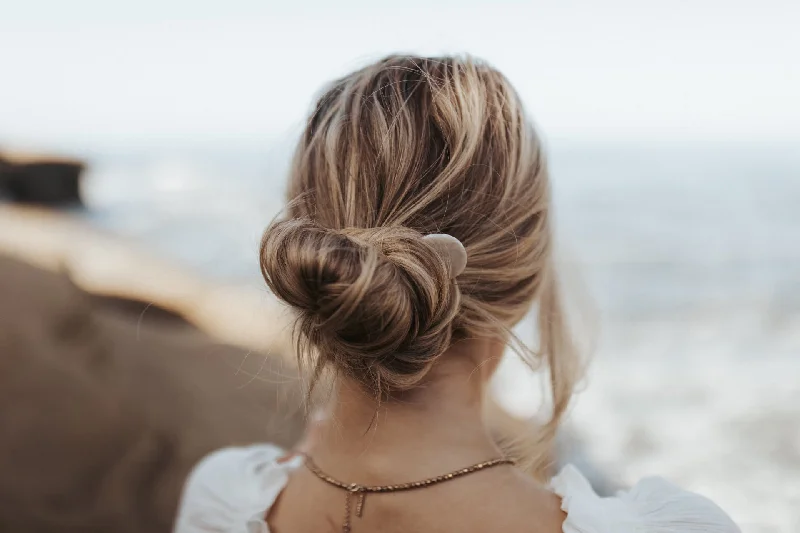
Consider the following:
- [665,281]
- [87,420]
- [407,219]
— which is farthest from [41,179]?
[407,219]

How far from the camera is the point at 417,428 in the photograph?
2.82 feet

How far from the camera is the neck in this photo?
2.80 feet

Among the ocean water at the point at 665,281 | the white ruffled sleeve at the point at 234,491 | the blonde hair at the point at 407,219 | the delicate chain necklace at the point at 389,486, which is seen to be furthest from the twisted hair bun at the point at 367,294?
the white ruffled sleeve at the point at 234,491

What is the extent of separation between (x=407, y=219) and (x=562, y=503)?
0.39 m

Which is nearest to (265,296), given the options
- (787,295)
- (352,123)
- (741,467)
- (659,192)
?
(352,123)

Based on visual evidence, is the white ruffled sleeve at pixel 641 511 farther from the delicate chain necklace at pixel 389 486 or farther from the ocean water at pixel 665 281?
the ocean water at pixel 665 281

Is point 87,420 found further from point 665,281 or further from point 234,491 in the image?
point 665,281

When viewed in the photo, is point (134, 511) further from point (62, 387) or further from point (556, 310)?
point (556, 310)

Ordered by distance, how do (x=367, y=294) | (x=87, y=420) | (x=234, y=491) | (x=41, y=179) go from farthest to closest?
(x=41, y=179), (x=87, y=420), (x=234, y=491), (x=367, y=294)

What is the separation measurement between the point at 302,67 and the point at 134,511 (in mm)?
11395

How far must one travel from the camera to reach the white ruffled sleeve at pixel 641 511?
83cm

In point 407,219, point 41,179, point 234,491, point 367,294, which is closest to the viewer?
point 367,294

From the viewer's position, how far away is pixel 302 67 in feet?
40.8

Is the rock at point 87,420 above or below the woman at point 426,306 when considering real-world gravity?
below
